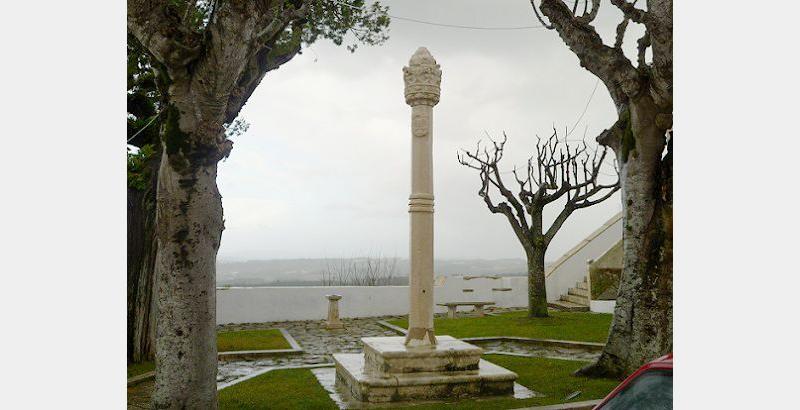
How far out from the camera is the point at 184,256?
4.63m

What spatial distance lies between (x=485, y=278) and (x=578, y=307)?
315cm

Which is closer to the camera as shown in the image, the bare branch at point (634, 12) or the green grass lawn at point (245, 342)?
the bare branch at point (634, 12)

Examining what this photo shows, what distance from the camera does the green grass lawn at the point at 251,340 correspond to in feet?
33.4

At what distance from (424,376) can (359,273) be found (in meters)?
12.2

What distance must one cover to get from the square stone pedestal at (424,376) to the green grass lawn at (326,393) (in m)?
0.21

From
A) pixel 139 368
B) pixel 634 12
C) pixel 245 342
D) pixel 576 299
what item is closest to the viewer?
pixel 634 12

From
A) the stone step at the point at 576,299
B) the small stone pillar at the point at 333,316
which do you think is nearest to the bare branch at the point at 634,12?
the small stone pillar at the point at 333,316

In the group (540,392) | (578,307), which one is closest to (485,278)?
(578,307)

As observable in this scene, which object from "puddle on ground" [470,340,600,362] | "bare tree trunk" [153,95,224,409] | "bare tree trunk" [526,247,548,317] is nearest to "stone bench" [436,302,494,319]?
"bare tree trunk" [526,247,548,317]

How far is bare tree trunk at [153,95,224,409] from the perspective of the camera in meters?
4.64

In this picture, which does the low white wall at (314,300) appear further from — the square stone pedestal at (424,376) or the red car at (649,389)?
the red car at (649,389)

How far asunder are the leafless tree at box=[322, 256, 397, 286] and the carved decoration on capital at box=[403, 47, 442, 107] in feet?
38.6

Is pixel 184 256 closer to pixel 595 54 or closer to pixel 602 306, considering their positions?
pixel 595 54

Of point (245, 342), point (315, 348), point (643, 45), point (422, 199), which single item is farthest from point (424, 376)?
point (245, 342)
